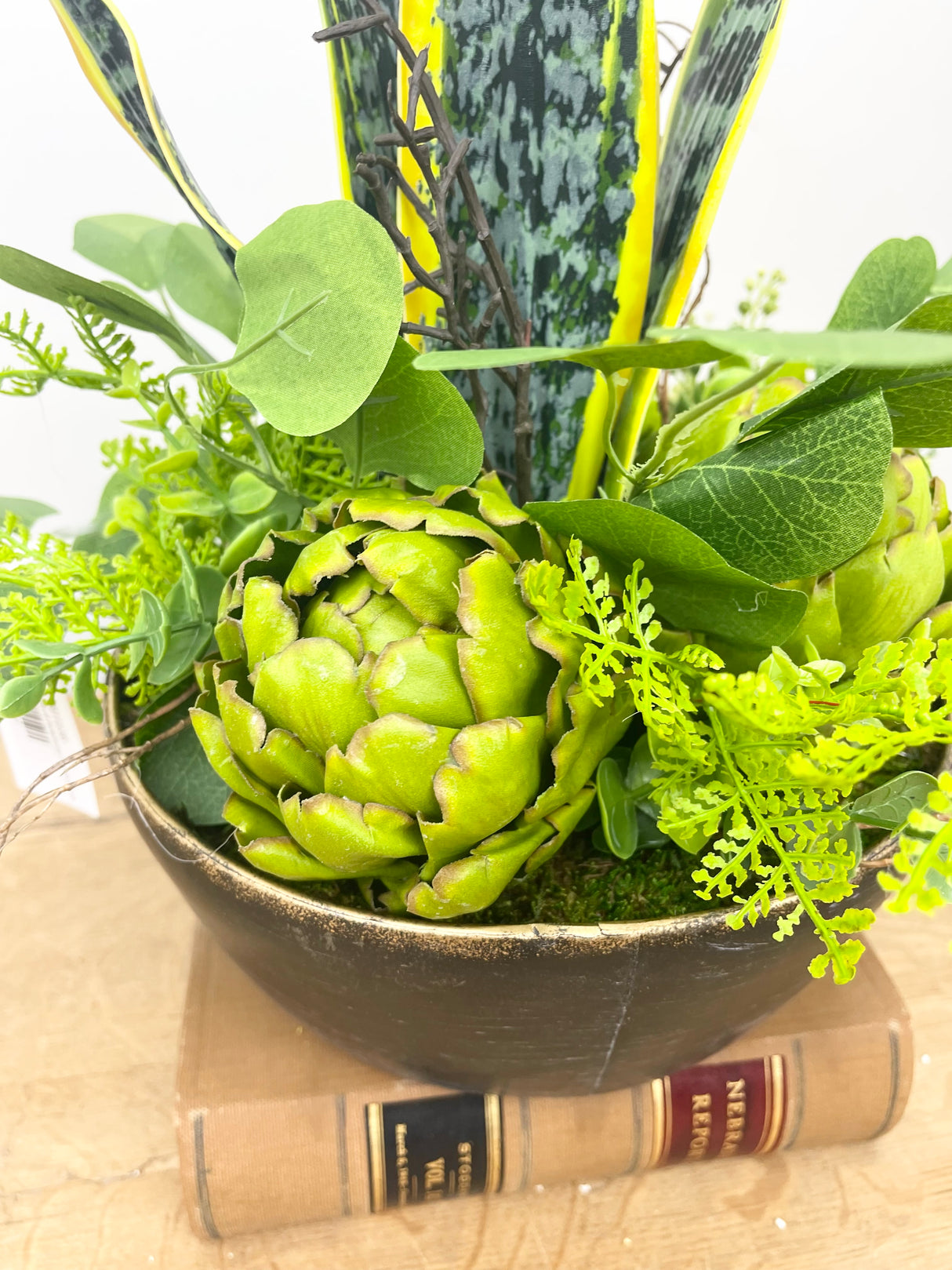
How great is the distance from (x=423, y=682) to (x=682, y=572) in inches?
3.2

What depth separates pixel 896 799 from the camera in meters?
0.28

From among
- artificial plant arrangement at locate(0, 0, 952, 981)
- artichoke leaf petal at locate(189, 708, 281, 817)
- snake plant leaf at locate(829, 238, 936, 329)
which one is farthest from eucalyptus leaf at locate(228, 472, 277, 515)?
snake plant leaf at locate(829, 238, 936, 329)

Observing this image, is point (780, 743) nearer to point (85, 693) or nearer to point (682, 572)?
point (682, 572)

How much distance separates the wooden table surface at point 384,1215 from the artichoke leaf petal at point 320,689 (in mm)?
275

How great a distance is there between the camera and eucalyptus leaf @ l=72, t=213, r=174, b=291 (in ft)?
1.30

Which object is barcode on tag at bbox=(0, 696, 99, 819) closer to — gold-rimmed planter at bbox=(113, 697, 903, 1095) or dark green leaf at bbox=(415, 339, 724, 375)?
gold-rimmed planter at bbox=(113, 697, 903, 1095)

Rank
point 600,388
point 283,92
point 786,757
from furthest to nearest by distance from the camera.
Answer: point 283,92 < point 600,388 < point 786,757

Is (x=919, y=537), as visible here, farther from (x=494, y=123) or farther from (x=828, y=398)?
(x=494, y=123)

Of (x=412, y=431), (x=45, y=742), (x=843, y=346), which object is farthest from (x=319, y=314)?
(x=45, y=742)

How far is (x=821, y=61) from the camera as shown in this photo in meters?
0.79

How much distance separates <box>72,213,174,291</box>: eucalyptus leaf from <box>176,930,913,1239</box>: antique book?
33 cm

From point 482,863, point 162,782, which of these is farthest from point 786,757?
point 162,782

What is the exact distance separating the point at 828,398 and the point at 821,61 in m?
0.69

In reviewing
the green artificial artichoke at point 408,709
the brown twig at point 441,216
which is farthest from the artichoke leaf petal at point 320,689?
the brown twig at point 441,216
